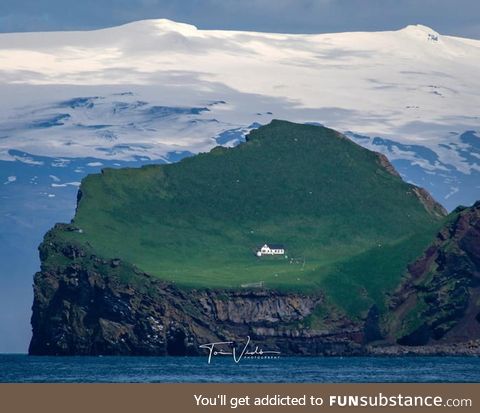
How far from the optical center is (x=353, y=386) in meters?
191

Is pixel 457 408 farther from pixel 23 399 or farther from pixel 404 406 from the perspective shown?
pixel 23 399

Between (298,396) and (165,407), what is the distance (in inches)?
550

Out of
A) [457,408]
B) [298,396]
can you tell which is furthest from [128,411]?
[457,408]

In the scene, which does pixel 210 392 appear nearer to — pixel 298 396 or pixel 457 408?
pixel 298 396

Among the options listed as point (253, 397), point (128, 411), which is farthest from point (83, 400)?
point (253, 397)

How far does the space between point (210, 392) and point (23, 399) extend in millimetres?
19765

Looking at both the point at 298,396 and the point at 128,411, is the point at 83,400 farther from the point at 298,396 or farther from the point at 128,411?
the point at 298,396

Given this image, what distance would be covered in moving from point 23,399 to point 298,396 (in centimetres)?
2760

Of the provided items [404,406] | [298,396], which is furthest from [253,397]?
[404,406]

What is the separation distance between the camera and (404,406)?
182500 mm

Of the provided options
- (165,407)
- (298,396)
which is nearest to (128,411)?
(165,407)

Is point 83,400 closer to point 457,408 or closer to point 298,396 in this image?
point 298,396

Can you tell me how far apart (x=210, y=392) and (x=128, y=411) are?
36.0 feet

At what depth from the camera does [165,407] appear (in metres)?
187
